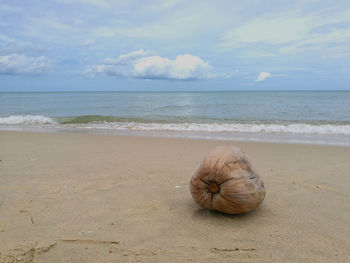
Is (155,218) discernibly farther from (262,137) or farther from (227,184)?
(262,137)

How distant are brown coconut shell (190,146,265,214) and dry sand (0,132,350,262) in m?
0.22

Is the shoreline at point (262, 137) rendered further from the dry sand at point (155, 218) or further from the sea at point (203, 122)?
the dry sand at point (155, 218)

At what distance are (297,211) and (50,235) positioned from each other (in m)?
2.81

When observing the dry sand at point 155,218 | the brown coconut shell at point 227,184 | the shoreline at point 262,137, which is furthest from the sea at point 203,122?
the brown coconut shell at point 227,184

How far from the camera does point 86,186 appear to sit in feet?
14.5

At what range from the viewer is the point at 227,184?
2.96 m

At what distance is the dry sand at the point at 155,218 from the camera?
8.33 feet

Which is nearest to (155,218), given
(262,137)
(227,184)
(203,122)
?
(227,184)

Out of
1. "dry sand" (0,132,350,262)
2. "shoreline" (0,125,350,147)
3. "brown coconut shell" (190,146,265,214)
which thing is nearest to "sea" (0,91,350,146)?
"shoreline" (0,125,350,147)

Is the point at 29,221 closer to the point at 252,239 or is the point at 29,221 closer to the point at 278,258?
the point at 252,239

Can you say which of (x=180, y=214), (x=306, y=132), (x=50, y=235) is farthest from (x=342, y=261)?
(x=306, y=132)

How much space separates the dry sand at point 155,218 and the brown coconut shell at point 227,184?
217 millimetres

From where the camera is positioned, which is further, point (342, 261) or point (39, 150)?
point (39, 150)

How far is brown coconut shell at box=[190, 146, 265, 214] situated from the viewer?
2.96 metres
